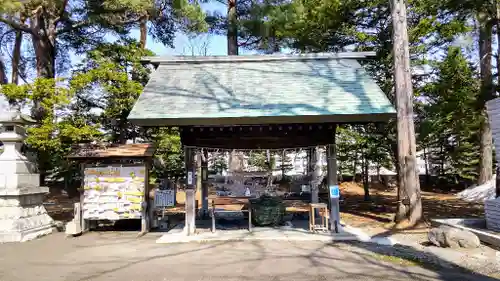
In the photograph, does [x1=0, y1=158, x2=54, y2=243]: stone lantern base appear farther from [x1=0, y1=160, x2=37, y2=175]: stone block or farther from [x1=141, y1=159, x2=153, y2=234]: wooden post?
[x1=141, y1=159, x2=153, y2=234]: wooden post

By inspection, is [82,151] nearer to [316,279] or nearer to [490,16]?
[316,279]

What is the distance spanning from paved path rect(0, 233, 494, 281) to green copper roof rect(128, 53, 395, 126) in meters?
2.66

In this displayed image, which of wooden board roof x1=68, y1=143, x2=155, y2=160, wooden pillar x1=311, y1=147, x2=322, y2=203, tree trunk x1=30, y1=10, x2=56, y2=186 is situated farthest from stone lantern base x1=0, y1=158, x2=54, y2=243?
wooden pillar x1=311, y1=147, x2=322, y2=203

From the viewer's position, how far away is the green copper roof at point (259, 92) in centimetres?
772

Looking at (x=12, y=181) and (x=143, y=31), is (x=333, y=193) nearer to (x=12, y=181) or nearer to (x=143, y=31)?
(x=12, y=181)

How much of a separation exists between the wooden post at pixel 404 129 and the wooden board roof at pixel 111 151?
6.88 metres

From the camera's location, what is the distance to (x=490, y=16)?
11.1 meters

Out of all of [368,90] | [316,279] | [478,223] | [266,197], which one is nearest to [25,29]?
[266,197]

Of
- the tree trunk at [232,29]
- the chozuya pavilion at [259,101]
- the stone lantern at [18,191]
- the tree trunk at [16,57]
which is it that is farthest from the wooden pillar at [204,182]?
the tree trunk at [16,57]

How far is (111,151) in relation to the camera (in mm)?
9539

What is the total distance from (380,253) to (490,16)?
8784 mm

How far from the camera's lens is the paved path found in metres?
5.52

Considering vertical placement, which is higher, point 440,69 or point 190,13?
point 190,13

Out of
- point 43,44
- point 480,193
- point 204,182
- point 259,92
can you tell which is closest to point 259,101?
point 259,92
